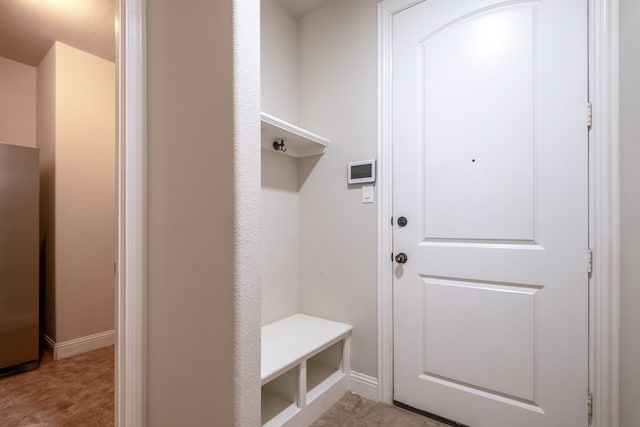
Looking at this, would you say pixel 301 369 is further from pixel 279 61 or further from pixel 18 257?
pixel 18 257

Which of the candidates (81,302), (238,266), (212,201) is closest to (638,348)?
(238,266)

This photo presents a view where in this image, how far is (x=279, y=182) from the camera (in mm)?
2053

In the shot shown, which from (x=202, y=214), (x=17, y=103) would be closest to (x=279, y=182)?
(x=202, y=214)

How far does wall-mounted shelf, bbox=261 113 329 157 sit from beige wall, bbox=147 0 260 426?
501mm

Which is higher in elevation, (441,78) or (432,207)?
(441,78)

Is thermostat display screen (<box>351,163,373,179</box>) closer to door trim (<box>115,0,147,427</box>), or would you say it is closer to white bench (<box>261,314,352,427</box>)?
white bench (<box>261,314,352,427</box>)

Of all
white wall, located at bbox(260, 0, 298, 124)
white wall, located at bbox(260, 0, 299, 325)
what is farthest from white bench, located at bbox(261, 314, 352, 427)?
white wall, located at bbox(260, 0, 298, 124)

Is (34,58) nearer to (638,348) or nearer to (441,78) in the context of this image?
(441,78)

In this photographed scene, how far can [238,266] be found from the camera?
93cm

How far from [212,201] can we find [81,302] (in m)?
2.50

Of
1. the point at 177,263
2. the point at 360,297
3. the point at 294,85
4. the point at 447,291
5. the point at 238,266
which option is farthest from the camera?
the point at 294,85

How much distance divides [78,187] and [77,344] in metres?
1.35

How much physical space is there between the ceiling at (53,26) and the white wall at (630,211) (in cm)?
294

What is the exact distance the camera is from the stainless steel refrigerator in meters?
2.14
